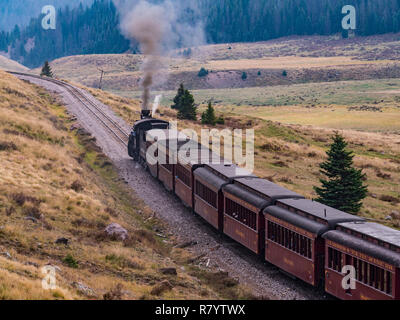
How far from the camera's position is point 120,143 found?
52969mm

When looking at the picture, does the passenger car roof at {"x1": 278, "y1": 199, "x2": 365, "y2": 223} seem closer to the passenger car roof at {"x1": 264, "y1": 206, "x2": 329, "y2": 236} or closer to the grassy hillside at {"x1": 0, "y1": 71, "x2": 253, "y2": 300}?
the passenger car roof at {"x1": 264, "y1": 206, "x2": 329, "y2": 236}

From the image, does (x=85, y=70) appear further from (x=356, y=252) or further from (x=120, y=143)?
(x=356, y=252)

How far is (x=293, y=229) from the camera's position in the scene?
66.8 feet

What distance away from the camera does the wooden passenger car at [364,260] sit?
15930 millimetres

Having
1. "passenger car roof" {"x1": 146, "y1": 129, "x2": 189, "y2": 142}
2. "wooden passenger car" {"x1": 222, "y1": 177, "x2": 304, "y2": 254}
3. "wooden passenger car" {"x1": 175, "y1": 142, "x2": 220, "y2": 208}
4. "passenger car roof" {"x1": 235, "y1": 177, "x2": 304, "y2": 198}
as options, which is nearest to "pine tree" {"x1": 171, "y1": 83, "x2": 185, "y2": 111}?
"passenger car roof" {"x1": 146, "y1": 129, "x2": 189, "y2": 142}

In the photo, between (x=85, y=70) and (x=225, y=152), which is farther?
(x=85, y=70)

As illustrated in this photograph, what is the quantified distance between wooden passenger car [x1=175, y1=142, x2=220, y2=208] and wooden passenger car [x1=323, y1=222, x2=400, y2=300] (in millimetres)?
12272

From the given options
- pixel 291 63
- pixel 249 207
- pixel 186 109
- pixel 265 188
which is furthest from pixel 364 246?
pixel 291 63

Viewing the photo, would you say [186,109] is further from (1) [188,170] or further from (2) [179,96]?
(1) [188,170]

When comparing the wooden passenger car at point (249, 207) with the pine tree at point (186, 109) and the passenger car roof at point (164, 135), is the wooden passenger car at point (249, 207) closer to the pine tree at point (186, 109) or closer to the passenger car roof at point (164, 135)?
the passenger car roof at point (164, 135)

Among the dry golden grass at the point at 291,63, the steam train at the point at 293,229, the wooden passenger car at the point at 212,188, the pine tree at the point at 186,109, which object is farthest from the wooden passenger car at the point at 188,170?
the dry golden grass at the point at 291,63

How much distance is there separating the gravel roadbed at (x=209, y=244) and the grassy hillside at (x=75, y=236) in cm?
79
